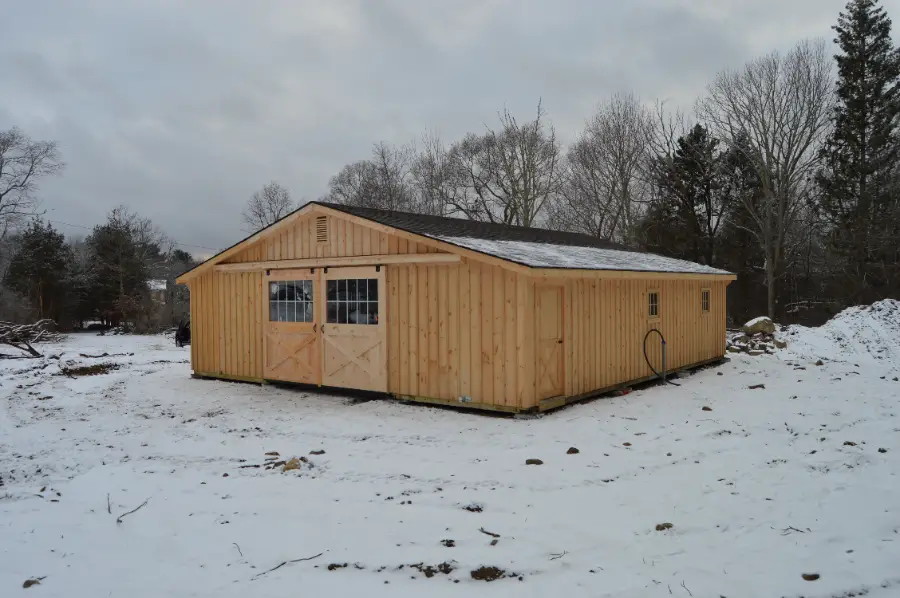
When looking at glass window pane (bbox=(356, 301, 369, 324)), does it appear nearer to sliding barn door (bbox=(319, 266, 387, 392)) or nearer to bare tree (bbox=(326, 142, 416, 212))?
sliding barn door (bbox=(319, 266, 387, 392))

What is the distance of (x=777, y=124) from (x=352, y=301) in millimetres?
20287

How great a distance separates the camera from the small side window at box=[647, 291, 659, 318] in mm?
10043

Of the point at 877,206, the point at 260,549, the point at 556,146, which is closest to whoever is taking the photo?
the point at 260,549

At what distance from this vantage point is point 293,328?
379 inches

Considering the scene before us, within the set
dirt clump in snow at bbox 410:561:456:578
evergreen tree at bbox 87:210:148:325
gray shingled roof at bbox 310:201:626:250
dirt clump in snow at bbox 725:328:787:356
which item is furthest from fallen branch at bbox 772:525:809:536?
evergreen tree at bbox 87:210:148:325

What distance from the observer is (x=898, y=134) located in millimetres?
20875

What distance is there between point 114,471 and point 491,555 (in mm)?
3866

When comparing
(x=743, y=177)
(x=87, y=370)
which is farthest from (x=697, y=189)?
(x=87, y=370)

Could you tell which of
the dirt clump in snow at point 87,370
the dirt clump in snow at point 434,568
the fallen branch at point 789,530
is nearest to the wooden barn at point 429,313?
the dirt clump in snow at point 87,370

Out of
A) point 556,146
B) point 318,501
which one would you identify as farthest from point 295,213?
point 556,146

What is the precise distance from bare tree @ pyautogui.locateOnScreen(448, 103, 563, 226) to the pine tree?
431 inches

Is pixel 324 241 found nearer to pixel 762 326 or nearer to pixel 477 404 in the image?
pixel 477 404

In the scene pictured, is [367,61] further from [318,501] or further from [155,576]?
[155,576]

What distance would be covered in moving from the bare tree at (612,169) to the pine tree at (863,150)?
22.8ft
